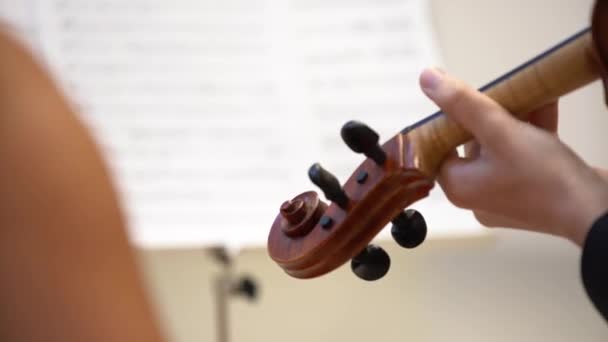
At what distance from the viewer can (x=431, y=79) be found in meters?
0.66

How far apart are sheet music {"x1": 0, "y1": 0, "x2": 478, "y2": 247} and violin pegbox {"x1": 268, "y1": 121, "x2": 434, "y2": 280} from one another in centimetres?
57

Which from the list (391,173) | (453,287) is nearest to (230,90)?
(453,287)

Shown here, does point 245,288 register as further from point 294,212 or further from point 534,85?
point 534,85

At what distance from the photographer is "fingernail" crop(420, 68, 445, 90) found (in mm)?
654

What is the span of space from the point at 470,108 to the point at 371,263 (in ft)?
0.63

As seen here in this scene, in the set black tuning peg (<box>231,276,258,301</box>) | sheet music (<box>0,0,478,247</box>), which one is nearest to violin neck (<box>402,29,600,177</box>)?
sheet music (<box>0,0,478,247</box>)

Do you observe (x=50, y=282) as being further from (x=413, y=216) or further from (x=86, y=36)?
(x=86, y=36)

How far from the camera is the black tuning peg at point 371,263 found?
719 mm

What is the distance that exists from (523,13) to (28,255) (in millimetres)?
1520

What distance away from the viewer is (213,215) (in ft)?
4.28

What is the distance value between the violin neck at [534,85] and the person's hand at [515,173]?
0.06 feet

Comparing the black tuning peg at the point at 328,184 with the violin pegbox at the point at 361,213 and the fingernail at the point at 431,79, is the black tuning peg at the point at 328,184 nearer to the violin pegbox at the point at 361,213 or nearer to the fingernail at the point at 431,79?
the violin pegbox at the point at 361,213

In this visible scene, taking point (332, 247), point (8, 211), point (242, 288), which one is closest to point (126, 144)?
point (242, 288)

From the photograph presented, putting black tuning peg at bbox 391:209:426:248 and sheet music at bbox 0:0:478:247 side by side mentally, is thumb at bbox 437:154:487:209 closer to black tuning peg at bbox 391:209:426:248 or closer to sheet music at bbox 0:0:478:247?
black tuning peg at bbox 391:209:426:248
